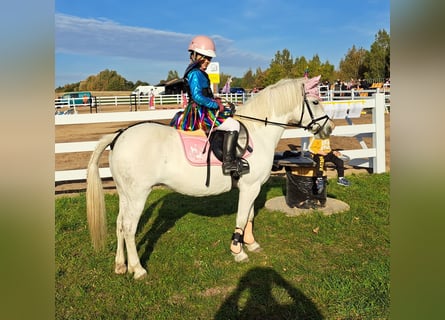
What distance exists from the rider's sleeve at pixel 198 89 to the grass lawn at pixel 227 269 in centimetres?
205

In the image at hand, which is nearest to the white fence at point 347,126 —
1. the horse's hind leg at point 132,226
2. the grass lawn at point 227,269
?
the grass lawn at point 227,269

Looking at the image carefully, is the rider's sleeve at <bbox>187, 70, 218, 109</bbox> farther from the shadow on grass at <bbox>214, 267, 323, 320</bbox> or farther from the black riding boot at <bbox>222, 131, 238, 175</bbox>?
the shadow on grass at <bbox>214, 267, 323, 320</bbox>

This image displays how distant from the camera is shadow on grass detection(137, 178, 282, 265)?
17.6 ft

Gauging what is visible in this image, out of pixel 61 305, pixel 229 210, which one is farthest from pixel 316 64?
pixel 61 305

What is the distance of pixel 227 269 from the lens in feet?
13.9

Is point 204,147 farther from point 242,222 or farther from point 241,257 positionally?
point 241,257

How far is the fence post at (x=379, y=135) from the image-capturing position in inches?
346

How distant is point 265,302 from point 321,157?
12.0ft

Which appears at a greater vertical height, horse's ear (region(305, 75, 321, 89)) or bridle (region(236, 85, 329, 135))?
horse's ear (region(305, 75, 321, 89))

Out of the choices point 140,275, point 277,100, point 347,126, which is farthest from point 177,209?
point 347,126

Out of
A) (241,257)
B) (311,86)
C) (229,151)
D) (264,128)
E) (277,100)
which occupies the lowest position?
(241,257)

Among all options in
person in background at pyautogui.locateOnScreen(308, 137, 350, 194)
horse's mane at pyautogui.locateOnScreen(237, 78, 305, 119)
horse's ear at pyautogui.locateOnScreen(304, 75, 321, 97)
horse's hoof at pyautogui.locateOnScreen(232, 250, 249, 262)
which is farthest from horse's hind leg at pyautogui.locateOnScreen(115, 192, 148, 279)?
person in background at pyautogui.locateOnScreen(308, 137, 350, 194)

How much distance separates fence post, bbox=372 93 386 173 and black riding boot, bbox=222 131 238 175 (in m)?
5.95

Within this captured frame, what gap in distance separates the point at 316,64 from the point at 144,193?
46777 millimetres
